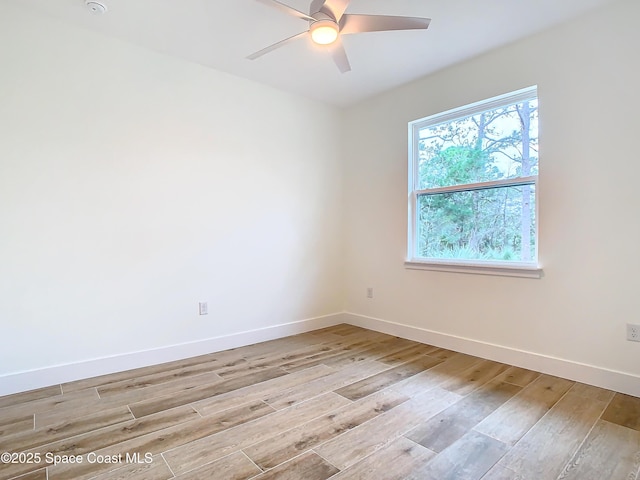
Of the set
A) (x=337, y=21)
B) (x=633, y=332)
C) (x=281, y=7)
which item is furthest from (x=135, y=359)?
(x=633, y=332)

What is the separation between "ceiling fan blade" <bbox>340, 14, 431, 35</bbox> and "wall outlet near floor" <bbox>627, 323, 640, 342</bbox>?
229 cm

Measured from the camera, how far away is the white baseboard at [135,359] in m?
2.37

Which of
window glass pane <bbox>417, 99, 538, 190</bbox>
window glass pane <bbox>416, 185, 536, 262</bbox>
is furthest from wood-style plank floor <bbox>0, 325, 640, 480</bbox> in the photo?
window glass pane <bbox>417, 99, 538, 190</bbox>

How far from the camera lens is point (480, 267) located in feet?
9.95

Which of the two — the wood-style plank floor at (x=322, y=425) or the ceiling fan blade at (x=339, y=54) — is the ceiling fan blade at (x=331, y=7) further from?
the wood-style plank floor at (x=322, y=425)

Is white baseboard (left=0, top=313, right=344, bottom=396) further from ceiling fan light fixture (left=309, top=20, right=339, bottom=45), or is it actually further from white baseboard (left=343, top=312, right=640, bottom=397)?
ceiling fan light fixture (left=309, top=20, right=339, bottom=45)

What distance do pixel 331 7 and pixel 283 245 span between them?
2.32m

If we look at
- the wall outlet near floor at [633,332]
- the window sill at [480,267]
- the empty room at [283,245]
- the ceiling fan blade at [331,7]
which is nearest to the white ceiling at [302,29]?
the empty room at [283,245]

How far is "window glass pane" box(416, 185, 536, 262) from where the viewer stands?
283 cm

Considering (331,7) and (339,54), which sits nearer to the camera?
(331,7)

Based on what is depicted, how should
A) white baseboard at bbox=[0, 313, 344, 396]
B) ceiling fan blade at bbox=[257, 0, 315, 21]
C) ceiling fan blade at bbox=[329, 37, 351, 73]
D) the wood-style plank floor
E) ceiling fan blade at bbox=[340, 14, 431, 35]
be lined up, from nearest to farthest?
the wood-style plank floor, ceiling fan blade at bbox=[257, 0, 315, 21], ceiling fan blade at bbox=[340, 14, 431, 35], ceiling fan blade at bbox=[329, 37, 351, 73], white baseboard at bbox=[0, 313, 344, 396]

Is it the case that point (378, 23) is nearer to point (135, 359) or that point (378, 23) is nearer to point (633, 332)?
point (633, 332)

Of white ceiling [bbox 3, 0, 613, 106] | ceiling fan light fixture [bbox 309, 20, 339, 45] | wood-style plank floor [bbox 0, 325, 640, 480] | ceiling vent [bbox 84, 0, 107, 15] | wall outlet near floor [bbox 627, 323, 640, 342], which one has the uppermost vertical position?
white ceiling [bbox 3, 0, 613, 106]

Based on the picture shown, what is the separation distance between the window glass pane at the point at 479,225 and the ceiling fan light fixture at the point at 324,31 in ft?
6.11
